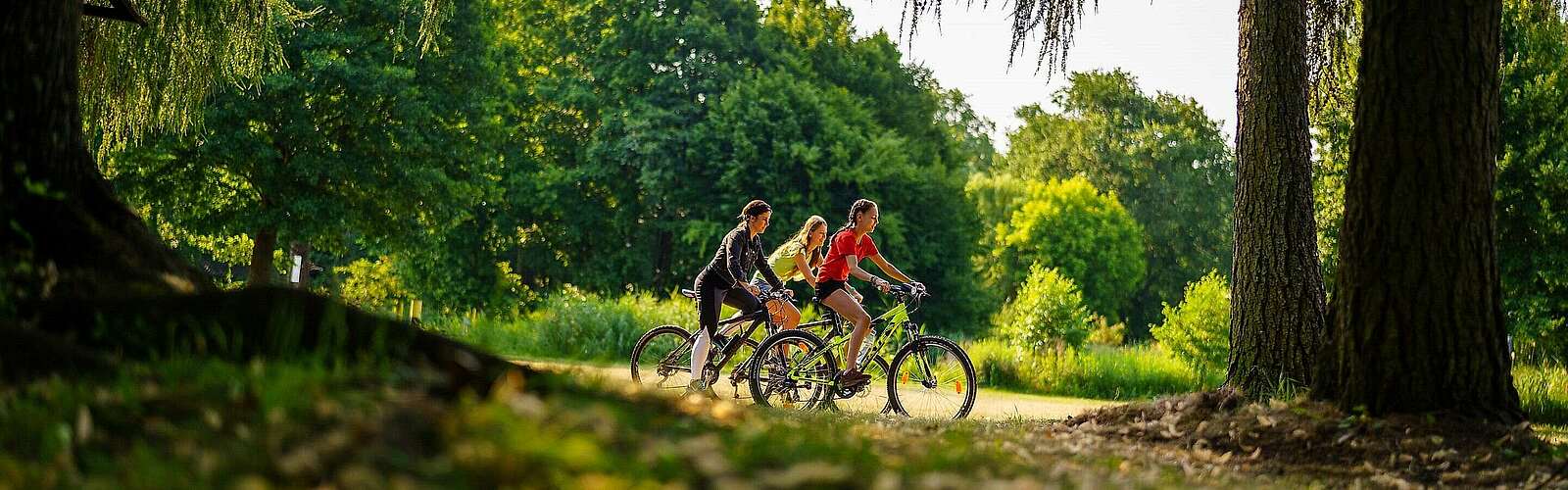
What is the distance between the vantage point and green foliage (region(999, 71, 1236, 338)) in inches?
2169

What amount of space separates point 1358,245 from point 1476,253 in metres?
0.58

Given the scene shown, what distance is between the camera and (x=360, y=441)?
2670 mm

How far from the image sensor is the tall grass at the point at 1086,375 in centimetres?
1748

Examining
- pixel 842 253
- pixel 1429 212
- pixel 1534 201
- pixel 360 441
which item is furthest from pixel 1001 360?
pixel 360 441

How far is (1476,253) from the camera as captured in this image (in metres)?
6.89

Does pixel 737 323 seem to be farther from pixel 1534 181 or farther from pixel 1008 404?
pixel 1534 181

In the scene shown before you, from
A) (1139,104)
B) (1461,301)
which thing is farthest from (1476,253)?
(1139,104)

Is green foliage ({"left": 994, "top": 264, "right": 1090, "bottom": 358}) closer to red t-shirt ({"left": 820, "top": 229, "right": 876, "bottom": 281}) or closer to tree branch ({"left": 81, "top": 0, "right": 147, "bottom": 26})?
red t-shirt ({"left": 820, "top": 229, "right": 876, "bottom": 281})

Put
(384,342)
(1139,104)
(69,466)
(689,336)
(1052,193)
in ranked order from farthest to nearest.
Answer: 1. (1139,104)
2. (1052,193)
3. (689,336)
4. (384,342)
5. (69,466)

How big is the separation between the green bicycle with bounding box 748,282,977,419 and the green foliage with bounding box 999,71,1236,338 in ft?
148

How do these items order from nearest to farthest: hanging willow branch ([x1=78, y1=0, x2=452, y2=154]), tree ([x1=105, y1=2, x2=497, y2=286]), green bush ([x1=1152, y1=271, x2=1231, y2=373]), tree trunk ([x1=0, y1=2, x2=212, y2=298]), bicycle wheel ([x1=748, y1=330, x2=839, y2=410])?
1. tree trunk ([x1=0, y1=2, x2=212, y2=298])
2. hanging willow branch ([x1=78, y1=0, x2=452, y2=154])
3. bicycle wheel ([x1=748, y1=330, x2=839, y2=410])
4. green bush ([x1=1152, y1=271, x2=1231, y2=373])
5. tree ([x1=105, y1=2, x2=497, y2=286])

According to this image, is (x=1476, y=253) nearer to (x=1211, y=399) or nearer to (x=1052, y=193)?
(x=1211, y=399)

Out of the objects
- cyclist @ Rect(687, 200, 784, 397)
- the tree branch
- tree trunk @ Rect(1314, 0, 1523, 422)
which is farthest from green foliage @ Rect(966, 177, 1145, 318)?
the tree branch

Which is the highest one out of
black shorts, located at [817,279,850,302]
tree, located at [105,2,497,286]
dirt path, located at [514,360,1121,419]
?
tree, located at [105,2,497,286]
